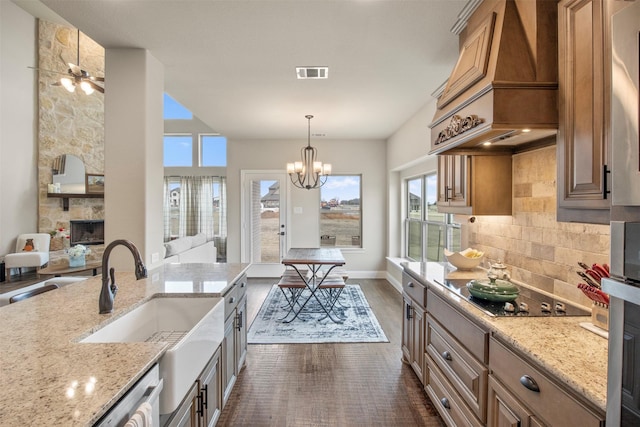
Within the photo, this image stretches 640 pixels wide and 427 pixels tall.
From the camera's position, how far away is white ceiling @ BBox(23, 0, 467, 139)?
203 centimetres

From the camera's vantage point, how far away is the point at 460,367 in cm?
175

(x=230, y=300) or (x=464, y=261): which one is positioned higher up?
(x=464, y=261)

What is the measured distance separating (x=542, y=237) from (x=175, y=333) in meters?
2.50

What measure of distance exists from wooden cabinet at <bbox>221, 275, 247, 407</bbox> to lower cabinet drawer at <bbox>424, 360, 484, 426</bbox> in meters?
1.46

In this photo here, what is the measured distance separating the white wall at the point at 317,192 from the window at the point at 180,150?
341 cm

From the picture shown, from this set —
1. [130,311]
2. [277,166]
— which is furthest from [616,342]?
[277,166]

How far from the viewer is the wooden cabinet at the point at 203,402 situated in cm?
141

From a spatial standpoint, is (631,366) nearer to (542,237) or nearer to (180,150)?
(542,237)

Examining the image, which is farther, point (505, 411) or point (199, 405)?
point (199, 405)

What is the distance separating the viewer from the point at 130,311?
1.68 metres

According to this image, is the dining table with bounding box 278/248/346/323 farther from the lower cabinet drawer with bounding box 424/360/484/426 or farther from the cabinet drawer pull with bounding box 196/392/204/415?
the cabinet drawer pull with bounding box 196/392/204/415

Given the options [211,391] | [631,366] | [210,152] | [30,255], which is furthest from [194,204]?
[631,366]

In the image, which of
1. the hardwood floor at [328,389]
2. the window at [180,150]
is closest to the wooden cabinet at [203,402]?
the hardwood floor at [328,389]

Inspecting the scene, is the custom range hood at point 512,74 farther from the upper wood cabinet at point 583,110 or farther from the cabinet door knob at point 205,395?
the cabinet door knob at point 205,395
